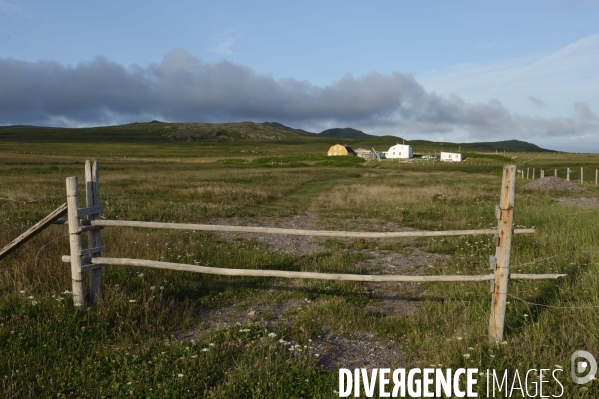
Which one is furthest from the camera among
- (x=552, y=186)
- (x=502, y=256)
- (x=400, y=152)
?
(x=400, y=152)

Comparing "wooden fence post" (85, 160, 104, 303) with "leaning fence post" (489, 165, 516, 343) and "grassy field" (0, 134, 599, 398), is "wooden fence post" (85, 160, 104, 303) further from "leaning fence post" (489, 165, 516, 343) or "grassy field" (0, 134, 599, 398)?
"leaning fence post" (489, 165, 516, 343)

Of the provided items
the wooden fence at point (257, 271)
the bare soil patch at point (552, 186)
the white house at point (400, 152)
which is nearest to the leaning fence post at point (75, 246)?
the wooden fence at point (257, 271)

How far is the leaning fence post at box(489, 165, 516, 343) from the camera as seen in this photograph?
6.39 m

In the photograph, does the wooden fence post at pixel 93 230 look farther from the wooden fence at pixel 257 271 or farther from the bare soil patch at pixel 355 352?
the bare soil patch at pixel 355 352

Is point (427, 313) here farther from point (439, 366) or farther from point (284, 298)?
point (284, 298)

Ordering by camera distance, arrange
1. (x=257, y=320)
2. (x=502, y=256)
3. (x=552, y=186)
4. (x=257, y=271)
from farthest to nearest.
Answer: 1. (x=552, y=186)
2. (x=257, y=320)
3. (x=257, y=271)
4. (x=502, y=256)

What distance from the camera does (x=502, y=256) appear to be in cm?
651

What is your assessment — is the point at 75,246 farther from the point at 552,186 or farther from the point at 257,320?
the point at 552,186

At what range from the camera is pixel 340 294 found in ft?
29.5

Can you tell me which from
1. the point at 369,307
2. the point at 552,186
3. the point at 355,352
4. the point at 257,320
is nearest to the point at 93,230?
the point at 257,320

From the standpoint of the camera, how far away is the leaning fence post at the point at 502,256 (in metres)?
6.39

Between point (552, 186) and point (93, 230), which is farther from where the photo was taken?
point (552, 186)

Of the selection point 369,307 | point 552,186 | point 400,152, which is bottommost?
point 369,307

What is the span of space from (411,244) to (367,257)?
8.93 feet
